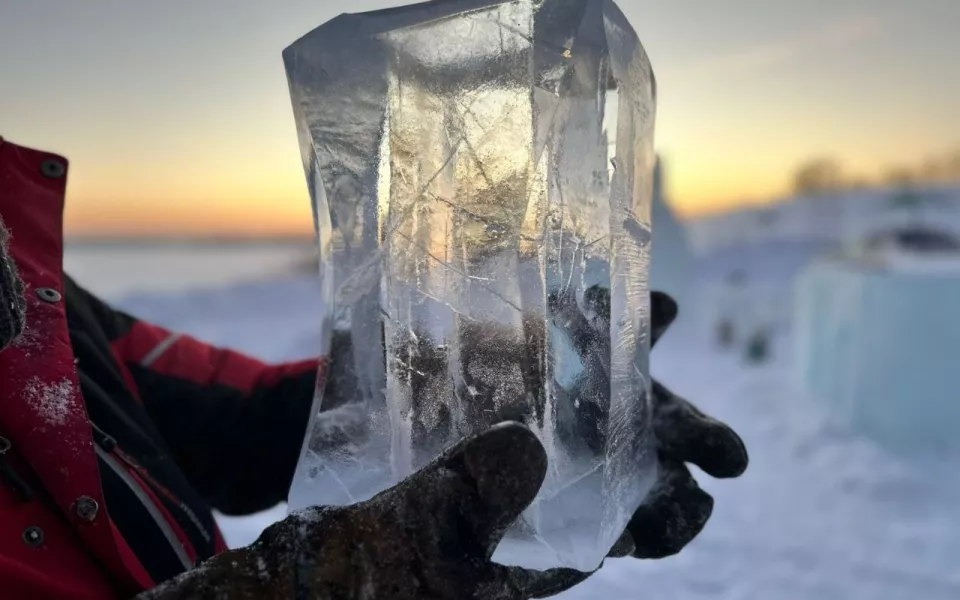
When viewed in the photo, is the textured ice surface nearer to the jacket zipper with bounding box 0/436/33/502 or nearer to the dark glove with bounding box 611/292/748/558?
the dark glove with bounding box 611/292/748/558

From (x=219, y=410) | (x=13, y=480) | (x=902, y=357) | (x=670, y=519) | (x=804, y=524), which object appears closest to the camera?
(x=13, y=480)

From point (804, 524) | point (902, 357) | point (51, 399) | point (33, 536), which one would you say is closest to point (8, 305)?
point (51, 399)

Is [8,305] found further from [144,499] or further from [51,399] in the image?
[144,499]

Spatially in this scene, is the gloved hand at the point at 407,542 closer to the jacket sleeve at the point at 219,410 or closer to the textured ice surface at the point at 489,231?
the textured ice surface at the point at 489,231

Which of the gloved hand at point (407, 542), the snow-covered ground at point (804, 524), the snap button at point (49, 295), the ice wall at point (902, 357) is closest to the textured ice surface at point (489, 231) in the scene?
the gloved hand at point (407, 542)

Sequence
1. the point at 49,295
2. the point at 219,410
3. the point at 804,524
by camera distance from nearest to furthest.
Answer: the point at 49,295 → the point at 219,410 → the point at 804,524

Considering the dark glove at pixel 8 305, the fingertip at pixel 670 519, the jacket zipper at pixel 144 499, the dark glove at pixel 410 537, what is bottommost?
the fingertip at pixel 670 519
